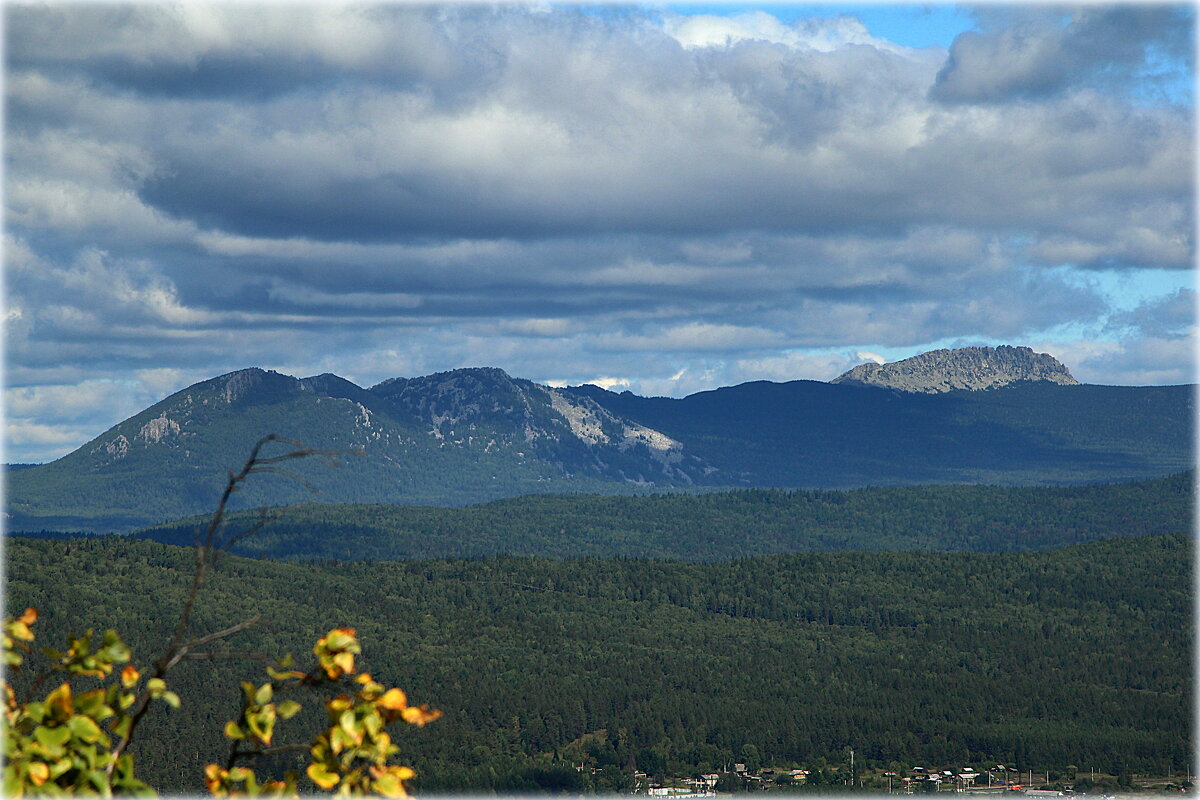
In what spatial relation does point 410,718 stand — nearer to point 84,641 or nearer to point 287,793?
point 287,793

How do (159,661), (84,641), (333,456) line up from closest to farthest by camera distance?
(159,661) < (84,641) < (333,456)

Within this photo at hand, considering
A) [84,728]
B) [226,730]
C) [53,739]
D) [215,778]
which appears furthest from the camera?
[215,778]

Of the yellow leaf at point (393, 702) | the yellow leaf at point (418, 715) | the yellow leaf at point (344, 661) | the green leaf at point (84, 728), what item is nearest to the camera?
the yellow leaf at point (418, 715)

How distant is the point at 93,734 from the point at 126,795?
3.38 ft

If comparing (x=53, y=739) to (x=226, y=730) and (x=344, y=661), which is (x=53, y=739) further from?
(x=344, y=661)

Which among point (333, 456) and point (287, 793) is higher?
point (333, 456)

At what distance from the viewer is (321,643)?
17.3m

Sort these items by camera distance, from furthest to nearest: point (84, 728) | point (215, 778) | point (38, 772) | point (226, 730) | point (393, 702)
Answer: point (215, 778), point (393, 702), point (84, 728), point (226, 730), point (38, 772)

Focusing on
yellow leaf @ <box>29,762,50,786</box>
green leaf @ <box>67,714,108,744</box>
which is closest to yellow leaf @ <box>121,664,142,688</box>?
green leaf @ <box>67,714,108,744</box>

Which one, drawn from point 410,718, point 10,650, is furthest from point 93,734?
point 410,718

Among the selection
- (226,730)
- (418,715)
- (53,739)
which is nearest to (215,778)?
(226,730)

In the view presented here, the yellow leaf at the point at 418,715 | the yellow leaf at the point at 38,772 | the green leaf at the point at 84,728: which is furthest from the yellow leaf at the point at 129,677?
the yellow leaf at the point at 418,715

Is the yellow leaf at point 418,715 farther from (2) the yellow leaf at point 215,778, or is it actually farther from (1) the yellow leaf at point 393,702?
(2) the yellow leaf at point 215,778

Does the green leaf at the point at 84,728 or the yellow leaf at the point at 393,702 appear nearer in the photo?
the green leaf at the point at 84,728
